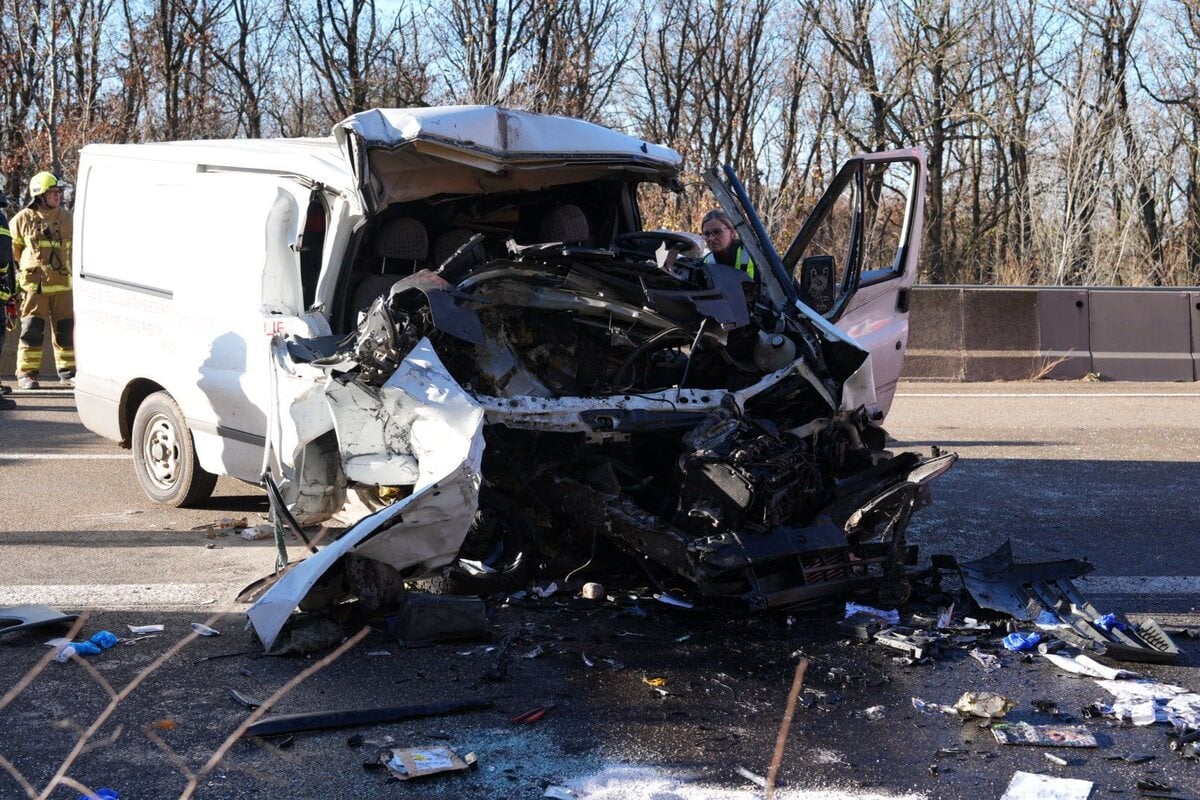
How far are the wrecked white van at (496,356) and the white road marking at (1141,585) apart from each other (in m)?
0.81

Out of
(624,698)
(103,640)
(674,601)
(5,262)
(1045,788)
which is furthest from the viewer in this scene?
(5,262)

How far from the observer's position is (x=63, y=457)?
8.52 m

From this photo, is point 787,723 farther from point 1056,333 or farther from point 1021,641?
point 1056,333

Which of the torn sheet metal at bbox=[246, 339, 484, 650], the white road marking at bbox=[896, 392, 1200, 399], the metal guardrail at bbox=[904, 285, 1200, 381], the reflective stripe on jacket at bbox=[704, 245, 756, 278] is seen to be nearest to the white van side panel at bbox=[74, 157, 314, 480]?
the torn sheet metal at bbox=[246, 339, 484, 650]

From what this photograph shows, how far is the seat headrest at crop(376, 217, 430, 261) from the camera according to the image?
6180 mm

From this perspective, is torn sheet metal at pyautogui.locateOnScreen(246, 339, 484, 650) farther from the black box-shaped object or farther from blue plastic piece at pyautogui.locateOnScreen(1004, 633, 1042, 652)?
blue plastic piece at pyautogui.locateOnScreen(1004, 633, 1042, 652)

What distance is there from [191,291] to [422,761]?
370 centimetres

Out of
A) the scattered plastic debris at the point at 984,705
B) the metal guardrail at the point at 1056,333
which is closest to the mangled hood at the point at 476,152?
the scattered plastic debris at the point at 984,705

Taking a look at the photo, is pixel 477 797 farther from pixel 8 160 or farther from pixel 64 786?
pixel 8 160

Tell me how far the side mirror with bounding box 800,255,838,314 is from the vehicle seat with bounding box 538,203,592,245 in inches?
52.0

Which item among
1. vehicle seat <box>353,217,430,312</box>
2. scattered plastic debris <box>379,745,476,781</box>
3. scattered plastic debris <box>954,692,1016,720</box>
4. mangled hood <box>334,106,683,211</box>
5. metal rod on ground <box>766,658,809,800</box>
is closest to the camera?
metal rod on ground <box>766,658,809,800</box>

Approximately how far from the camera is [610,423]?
16.8ft

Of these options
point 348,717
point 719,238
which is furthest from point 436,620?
point 719,238

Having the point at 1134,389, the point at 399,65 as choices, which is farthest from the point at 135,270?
the point at 399,65
